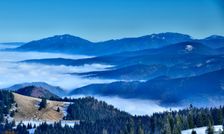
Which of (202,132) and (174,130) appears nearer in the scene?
(202,132)

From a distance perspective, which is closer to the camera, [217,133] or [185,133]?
[217,133]

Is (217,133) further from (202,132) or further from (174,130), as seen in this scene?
(174,130)

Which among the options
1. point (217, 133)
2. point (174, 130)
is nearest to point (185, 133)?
point (174, 130)

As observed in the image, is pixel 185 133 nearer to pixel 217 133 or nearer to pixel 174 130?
pixel 174 130

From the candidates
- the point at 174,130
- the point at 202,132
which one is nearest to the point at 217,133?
the point at 202,132

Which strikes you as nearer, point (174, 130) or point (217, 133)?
point (217, 133)
